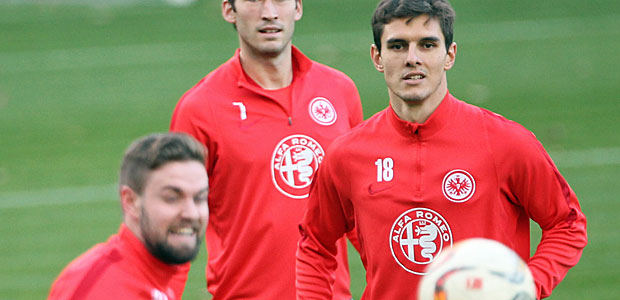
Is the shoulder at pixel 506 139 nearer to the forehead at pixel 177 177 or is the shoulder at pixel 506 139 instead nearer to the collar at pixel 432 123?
the collar at pixel 432 123

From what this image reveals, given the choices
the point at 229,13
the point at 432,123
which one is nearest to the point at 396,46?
the point at 432,123

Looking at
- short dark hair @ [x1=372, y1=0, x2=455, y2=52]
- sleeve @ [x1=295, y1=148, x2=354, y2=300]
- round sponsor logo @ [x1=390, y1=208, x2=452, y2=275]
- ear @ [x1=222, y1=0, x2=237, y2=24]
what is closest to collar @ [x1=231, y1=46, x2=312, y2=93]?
ear @ [x1=222, y1=0, x2=237, y2=24]

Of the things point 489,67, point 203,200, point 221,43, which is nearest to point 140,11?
point 221,43

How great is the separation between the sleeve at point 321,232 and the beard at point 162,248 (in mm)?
1208

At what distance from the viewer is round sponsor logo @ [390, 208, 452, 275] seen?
4.64 m

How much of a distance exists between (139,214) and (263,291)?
195 cm

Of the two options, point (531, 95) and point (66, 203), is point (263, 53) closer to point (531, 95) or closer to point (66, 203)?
point (66, 203)

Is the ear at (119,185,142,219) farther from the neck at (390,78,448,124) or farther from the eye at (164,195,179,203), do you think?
the neck at (390,78,448,124)

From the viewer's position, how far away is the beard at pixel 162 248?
3.85 m

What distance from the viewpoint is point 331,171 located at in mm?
4891

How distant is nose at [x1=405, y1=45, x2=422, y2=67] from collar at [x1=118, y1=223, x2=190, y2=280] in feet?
4.76

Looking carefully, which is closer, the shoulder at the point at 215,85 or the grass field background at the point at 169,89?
the shoulder at the point at 215,85

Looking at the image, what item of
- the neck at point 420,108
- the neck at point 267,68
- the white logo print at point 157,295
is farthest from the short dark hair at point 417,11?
the white logo print at point 157,295

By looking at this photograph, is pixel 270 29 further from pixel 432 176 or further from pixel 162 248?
pixel 162 248
